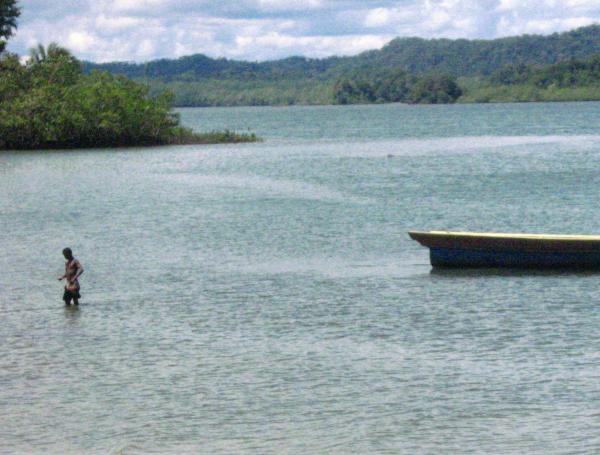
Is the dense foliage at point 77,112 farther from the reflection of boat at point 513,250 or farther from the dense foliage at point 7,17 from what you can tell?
the reflection of boat at point 513,250

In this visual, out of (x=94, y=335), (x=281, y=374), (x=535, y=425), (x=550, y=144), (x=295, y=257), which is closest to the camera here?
(x=535, y=425)

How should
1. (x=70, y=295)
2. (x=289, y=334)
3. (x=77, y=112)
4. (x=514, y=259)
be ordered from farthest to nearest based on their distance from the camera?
(x=77, y=112) → (x=514, y=259) → (x=70, y=295) → (x=289, y=334)

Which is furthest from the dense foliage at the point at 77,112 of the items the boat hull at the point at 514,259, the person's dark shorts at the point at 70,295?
the person's dark shorts at the point at 70,295

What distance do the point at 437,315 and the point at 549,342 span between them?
15.8 ft

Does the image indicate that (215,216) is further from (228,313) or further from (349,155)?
(349,155)

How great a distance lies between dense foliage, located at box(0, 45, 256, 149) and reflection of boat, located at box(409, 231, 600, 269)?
82198 mm

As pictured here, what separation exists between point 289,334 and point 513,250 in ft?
39.6

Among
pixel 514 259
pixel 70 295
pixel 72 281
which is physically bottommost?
pixel 514 259

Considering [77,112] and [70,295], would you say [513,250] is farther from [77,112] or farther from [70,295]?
[77,112]

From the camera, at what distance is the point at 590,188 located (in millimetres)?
75875

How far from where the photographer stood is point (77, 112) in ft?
388

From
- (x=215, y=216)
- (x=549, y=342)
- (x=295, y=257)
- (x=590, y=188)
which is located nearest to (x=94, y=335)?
(x=549, y=342)

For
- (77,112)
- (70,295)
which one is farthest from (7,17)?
(70,295)

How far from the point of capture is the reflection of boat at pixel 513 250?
3962cm
